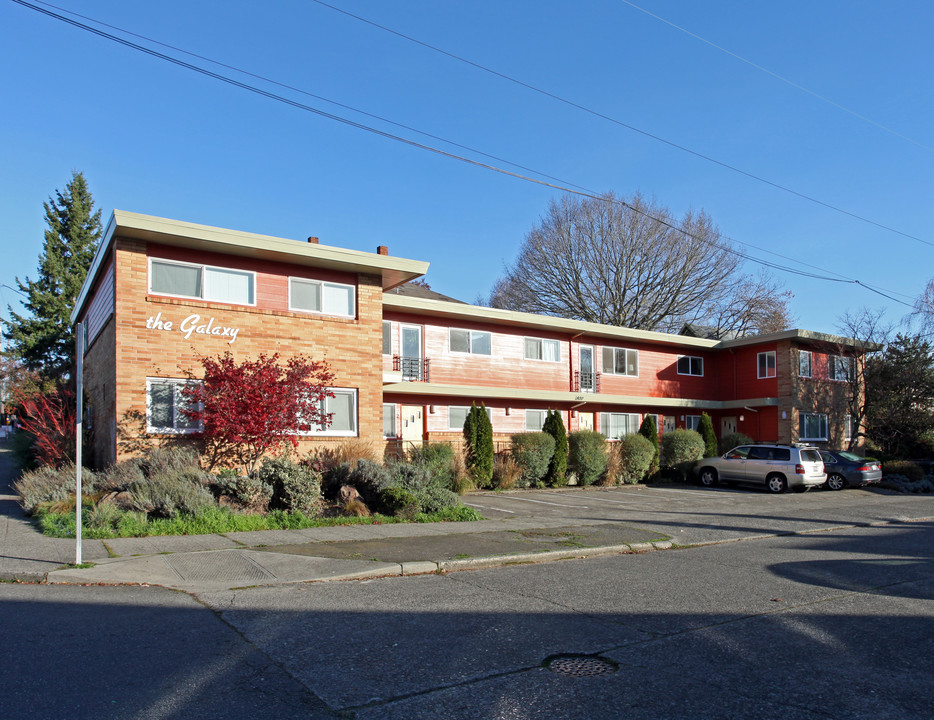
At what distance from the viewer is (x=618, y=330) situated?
98.0ft

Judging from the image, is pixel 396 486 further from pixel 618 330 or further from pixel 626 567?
pixel 618 330

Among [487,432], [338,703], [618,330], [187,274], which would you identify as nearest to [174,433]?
[187,274]

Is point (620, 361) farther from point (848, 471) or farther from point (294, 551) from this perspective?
point (294, 551)

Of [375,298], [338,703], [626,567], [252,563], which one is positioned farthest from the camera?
[375,298]

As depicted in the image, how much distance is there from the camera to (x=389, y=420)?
80.8ft

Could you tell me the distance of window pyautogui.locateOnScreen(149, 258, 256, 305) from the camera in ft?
54.4

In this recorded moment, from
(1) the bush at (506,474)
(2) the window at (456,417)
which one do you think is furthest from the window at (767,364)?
(1) the bush at (506,474)

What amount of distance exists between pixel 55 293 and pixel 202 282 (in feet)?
104

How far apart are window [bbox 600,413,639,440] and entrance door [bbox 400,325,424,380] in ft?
30.2

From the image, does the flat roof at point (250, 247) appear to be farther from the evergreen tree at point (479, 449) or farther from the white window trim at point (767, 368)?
the white window trim at point (767, 368)

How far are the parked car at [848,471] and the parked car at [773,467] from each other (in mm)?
1248

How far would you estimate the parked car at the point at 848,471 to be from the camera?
2559 cm

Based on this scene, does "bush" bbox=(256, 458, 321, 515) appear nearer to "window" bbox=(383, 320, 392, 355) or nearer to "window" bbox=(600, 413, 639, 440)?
"window" bbox=(383, 320, 392, 355)

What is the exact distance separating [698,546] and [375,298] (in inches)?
405
